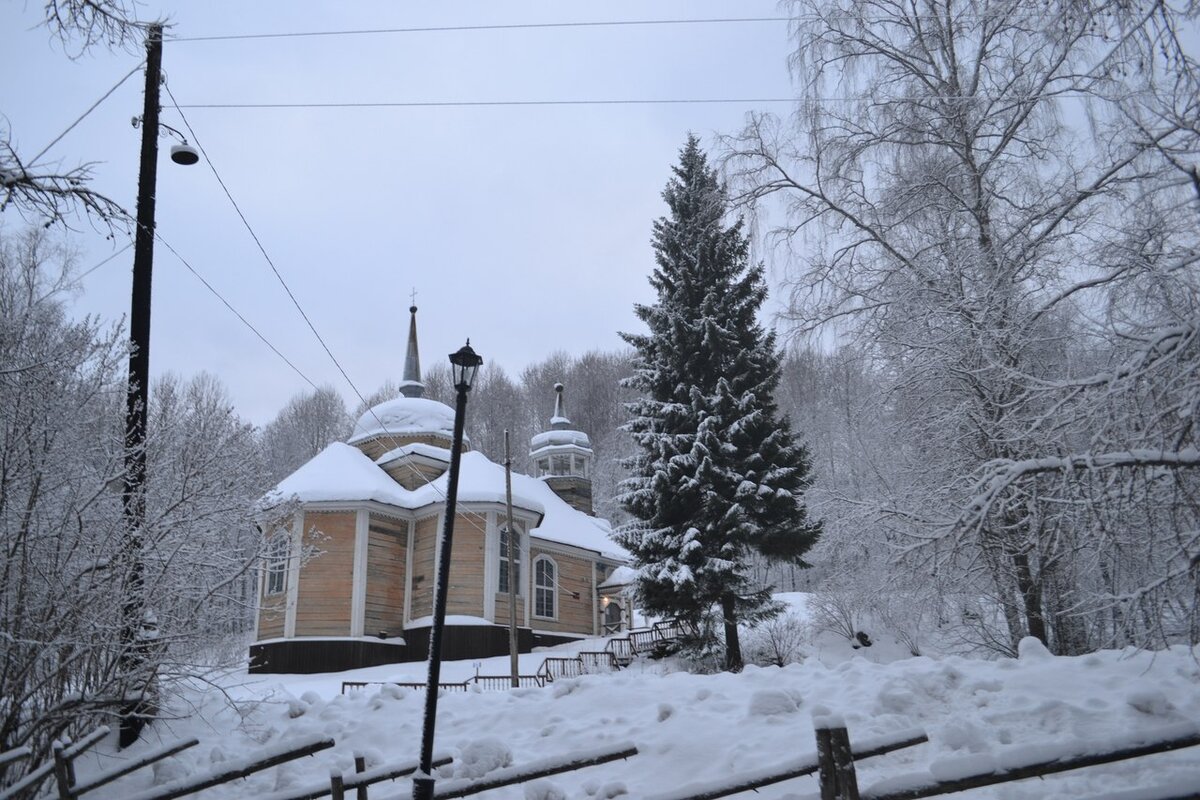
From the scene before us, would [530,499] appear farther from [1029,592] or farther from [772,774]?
[772,774]

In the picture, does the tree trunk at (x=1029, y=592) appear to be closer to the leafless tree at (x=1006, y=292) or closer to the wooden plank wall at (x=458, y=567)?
the leafless tree at (x=1006, y=292)

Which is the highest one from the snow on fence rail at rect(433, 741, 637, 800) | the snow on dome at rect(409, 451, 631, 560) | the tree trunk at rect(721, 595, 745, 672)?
the snow on dome at rect(409, 451, 631, 560)

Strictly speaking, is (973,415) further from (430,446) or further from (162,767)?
(430,446)

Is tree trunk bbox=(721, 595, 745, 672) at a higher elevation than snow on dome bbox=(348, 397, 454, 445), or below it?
below

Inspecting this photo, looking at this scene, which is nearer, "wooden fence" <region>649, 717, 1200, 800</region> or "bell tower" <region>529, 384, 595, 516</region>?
"wooden fence" <region>649, 717, 1200, 800</region>

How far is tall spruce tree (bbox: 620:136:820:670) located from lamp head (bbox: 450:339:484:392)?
1065 centimetres

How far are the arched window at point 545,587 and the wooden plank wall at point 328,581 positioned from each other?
22.0ft

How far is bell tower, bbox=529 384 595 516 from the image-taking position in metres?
35.6

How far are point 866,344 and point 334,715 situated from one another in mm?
8863

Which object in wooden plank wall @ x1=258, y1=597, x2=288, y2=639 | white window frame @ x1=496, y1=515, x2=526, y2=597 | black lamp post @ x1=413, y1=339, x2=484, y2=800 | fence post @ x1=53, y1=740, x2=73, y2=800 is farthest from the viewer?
white window frame @ x1=496, y1=515, x2=526, y2=597

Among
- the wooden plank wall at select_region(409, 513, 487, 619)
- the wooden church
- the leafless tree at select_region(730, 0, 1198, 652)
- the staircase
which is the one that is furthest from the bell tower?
the leafless tree at select_region(730, 0, 1198, 652)

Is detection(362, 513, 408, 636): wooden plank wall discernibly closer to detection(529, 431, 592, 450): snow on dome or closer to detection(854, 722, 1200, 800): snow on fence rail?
detection(529, 431, 592, 450): snow on dome

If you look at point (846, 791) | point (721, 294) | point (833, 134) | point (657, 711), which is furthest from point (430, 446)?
point (846, 791)

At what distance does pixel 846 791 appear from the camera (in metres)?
4.41
